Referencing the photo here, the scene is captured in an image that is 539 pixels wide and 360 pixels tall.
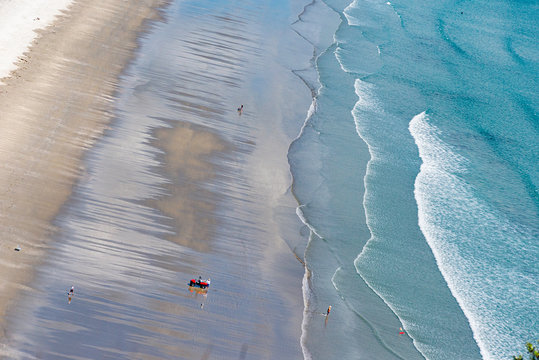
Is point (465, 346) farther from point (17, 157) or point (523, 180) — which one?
point (17, 157)

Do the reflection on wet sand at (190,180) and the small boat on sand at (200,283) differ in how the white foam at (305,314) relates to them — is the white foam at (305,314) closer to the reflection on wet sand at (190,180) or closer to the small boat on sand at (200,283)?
the small boat on sand at (200,283)

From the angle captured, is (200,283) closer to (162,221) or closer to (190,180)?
(162,221)

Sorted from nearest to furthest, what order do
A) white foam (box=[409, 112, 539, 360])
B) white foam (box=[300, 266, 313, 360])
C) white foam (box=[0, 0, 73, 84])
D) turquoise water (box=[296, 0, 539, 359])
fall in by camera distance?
white foam (box=[300, 266, 313, 360]) < turquoise water (box=[296, 0, 539, 359]) < white foam (box=[409, 112, 539, 360]) < white foam (box=[0, 0, 73, 84])

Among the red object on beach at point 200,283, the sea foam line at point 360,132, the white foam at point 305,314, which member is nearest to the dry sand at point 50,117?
the red object on beach at point 200,283

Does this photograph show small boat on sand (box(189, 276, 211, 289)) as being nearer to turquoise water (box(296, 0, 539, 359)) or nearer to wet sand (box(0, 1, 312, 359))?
wet sand (box(0, 1, 312, 359))

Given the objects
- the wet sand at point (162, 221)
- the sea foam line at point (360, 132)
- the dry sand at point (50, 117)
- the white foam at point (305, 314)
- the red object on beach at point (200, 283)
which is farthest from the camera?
the sea foam line at point (360, 132)

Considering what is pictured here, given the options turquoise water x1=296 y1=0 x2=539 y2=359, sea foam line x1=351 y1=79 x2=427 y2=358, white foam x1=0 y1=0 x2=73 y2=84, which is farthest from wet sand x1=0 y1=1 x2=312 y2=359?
white foam x1=0 y1=0 x2=73 y2=84

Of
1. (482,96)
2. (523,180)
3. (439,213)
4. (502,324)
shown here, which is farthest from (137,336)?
(482,96)
